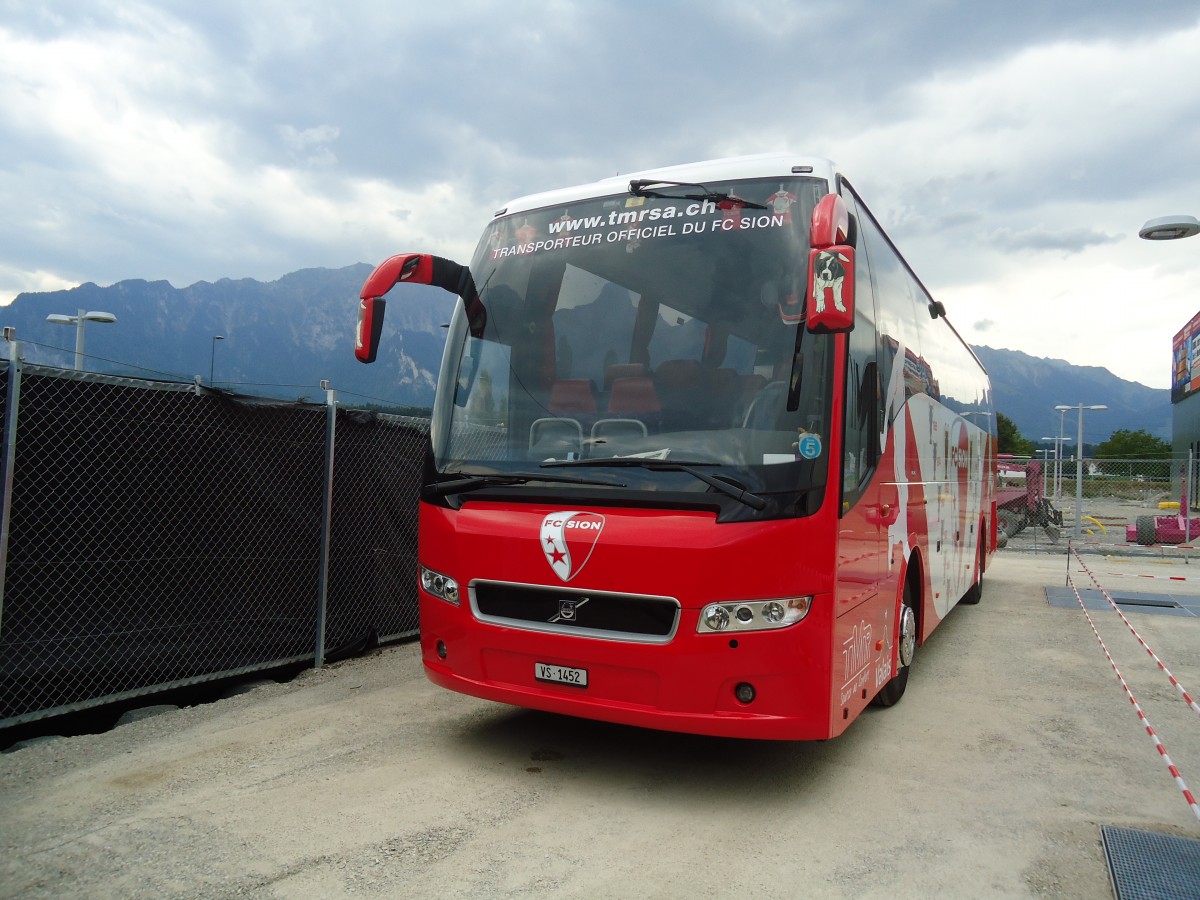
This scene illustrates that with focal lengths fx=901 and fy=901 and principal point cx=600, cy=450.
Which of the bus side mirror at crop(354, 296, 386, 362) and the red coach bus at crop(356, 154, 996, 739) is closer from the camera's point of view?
the red coach bus at crop(356, 154, 996, 739)

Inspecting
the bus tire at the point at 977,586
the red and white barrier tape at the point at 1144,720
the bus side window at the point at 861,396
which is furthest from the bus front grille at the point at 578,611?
the bus tire at the point at 977,586

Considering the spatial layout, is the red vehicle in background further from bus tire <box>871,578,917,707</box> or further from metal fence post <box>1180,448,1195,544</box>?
bus tire <box>871,578,917,707</box>

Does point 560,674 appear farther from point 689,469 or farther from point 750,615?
point 689,469

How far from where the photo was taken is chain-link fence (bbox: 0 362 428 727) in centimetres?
530

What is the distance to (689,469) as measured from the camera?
14.4 feet

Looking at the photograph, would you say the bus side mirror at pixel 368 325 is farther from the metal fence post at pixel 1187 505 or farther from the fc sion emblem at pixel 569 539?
the metal fence post at pixel 1187 505

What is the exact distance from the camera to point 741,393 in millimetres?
4500

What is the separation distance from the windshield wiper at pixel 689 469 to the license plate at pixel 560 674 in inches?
41.0

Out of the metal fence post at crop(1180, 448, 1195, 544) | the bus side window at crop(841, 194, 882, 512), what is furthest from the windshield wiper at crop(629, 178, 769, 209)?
the metal fence post at crop(1180, 448, 1195, 544)

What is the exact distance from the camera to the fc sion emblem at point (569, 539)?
445 cm

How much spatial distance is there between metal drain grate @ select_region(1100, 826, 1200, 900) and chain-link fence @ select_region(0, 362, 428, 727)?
5.54m

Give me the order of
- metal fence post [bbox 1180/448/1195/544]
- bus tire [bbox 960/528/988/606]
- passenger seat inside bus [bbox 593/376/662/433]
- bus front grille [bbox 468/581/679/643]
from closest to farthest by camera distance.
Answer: bus front grille [bbox 468/581/679/643] < passenger seat inside bus [bbox 593/376/662/433] < bus tire [bbox 960/528/988/606] < metal fence post [bbox 1180/448/1195/544]

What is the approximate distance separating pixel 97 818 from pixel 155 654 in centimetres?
194

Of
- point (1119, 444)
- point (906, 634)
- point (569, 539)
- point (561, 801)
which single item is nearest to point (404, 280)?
point (569, 539)
